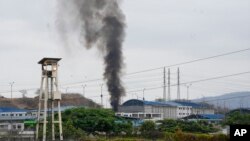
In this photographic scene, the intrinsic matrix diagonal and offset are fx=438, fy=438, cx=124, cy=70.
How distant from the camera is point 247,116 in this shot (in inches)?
2130

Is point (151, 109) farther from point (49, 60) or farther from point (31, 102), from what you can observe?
point (49, 60)

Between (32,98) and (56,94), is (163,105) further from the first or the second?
(56,94)

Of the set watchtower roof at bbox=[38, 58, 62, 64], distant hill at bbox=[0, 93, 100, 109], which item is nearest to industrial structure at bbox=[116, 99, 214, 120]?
distant hill at bbox=[0, 93, 100, 109]

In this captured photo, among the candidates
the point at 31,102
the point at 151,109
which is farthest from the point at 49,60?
the point at 31,102

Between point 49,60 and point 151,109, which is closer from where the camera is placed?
point 49,60

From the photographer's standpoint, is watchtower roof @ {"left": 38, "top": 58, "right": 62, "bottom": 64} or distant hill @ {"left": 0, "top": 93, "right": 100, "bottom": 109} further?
distant hill @ {"left": 0, "top": 93, "right": 100, "bottom": 109}

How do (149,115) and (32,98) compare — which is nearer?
(149,115)

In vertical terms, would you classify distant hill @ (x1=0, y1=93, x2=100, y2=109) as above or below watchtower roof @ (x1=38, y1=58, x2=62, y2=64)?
below

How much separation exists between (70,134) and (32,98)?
67.7m

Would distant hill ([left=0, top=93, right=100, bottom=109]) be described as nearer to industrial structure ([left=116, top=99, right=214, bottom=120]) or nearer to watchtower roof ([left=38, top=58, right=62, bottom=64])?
industrial structure ([left=116, top=99, right=214, bottom=120])

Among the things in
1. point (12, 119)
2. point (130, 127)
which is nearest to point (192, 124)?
point (130, 127)

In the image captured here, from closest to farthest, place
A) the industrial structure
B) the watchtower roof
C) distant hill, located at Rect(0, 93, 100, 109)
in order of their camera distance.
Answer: the watchtower roof < the industrial structure < distant hill, located at Rect(0, 93, 100, 109)

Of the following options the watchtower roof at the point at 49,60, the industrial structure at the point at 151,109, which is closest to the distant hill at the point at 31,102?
the industrial structure at the point at 151,109

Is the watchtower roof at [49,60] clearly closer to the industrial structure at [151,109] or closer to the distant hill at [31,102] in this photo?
the industrial structure at [151,109]
